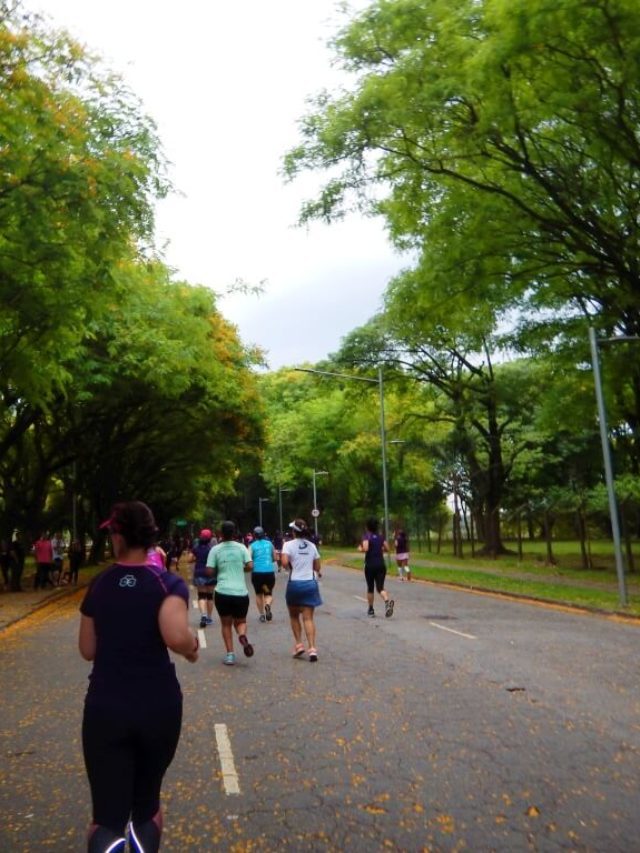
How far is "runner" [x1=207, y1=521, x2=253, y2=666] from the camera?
32.5 ft

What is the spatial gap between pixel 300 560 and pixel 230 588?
976 mm

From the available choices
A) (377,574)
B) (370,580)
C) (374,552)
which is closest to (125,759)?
(374,552)

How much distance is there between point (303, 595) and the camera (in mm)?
10000

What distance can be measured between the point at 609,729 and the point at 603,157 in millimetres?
12312

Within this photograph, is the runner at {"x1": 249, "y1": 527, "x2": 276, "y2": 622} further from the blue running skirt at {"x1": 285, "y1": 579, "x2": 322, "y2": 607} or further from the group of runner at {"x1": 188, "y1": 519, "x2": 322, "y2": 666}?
the blue running skirt at {"x1": 285, "y1": 579, "x2": 322, "y2": 607}

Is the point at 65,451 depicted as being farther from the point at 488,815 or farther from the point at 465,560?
the point at 488,815

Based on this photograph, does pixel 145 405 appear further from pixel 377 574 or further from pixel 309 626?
pixel 309 626

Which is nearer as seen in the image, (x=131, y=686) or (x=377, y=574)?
(x=131, y=686)

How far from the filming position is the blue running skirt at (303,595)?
32.8 feet

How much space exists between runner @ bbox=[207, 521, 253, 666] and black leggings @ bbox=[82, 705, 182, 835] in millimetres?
6769

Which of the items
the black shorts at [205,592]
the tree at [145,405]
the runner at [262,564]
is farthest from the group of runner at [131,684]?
the black shorts at [205,592]

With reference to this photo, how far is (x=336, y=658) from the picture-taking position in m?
10.2

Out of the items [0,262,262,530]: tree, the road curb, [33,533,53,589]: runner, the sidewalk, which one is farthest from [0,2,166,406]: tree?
[33,533,53,589]: runner

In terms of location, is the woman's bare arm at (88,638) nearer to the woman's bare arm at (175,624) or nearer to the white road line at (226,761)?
the woman's bare arm at (175,624)
